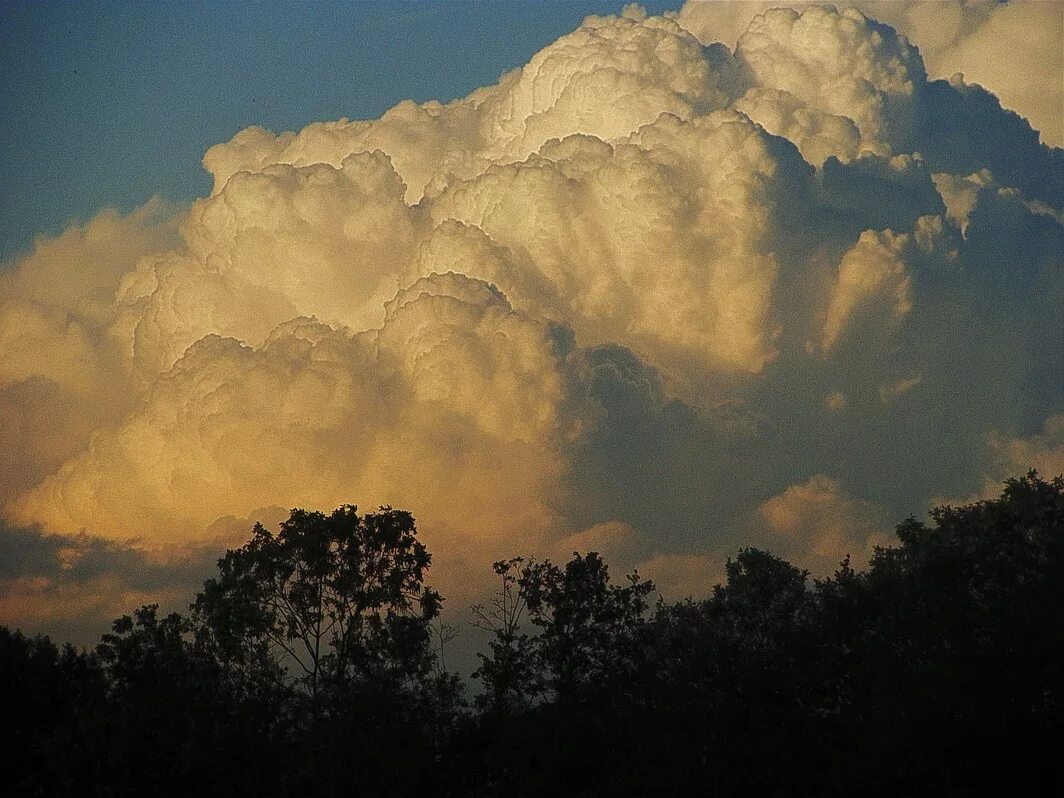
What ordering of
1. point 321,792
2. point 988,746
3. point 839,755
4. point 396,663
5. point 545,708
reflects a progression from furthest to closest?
point 396,663, point 545,708, point 321,792, point 839,755, point 988,746

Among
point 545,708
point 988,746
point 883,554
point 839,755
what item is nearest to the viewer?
point 988,746

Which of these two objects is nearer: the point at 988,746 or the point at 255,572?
the point at 988,746

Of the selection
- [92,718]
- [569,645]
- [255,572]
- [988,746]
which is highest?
[255,572]

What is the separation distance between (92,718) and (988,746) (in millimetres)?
34663

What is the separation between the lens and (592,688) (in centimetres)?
7438

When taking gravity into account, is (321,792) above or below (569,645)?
below

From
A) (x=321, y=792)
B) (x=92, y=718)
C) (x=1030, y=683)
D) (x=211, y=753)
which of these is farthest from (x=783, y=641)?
(x=92, y=718)

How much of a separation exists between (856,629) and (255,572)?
99.1 feet

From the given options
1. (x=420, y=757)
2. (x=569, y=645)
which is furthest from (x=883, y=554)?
(x=420, y=757)

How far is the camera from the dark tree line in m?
57.7

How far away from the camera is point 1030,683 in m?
56.8

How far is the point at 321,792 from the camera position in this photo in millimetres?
64500

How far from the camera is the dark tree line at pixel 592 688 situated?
57656mm

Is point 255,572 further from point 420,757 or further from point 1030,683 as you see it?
point 1030,683
